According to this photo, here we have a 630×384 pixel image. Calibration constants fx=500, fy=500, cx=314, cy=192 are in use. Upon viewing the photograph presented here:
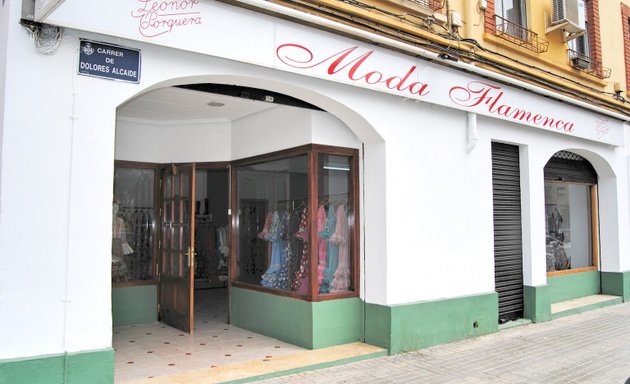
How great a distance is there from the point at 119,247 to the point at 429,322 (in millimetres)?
4650

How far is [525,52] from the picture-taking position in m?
8.51

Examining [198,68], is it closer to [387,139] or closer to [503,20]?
[387,139]

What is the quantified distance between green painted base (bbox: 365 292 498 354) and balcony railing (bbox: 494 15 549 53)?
4209 mm

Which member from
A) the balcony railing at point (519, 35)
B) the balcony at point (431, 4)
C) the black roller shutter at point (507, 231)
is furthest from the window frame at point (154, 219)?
the balcony railing at point (519, 35)

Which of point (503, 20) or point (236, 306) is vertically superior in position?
point (503, 20)

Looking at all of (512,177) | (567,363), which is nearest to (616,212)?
(512,177)

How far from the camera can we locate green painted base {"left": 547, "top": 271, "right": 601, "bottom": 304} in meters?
9.57

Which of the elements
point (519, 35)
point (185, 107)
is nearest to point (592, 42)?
point (519, 35)

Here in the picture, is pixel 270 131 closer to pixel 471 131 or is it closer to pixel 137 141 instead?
pixel 137 141

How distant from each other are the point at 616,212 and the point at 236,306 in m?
8.09

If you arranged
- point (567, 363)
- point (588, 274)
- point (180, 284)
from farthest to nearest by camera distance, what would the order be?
1. point (588, 274)
2. point (180, 284)
3. point (567, 363)

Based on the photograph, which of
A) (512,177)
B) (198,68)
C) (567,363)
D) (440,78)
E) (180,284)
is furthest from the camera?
(512,177)

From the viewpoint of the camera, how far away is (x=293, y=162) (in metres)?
6.72

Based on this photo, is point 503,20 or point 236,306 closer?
point 236,306
